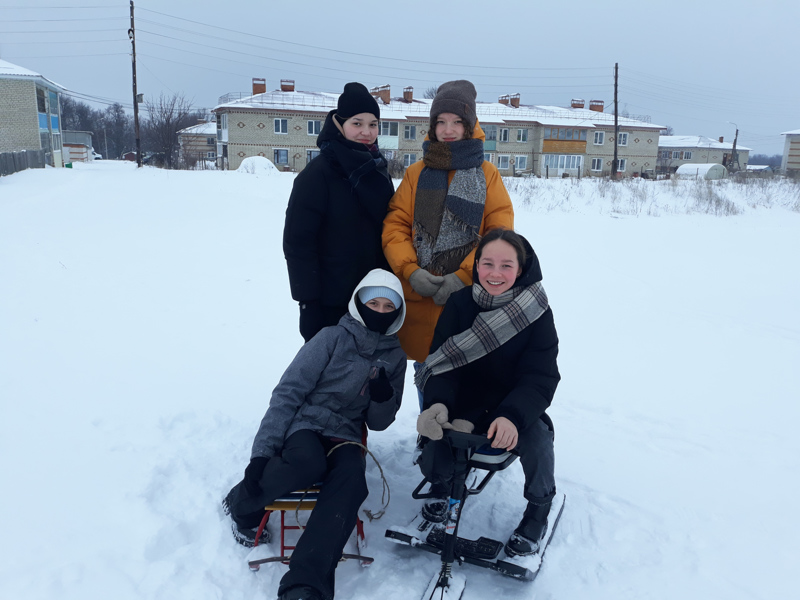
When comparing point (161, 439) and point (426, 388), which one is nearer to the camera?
point (426, 388)

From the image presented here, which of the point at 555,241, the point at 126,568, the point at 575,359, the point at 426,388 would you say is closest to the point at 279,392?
the point at 426,388

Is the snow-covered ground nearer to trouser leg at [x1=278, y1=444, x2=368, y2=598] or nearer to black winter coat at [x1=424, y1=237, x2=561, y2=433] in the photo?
trouser leg at [x1=278, y1=444, x2=368, y2=598]

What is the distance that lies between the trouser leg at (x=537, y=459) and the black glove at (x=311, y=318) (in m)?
1.26

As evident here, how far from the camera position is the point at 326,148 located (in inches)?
120

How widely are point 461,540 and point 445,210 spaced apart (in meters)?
1.70

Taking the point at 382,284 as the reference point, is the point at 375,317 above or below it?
below

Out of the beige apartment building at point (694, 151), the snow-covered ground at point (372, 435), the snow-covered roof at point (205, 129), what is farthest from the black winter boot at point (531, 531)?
the beige apartment building at point (694, 151)

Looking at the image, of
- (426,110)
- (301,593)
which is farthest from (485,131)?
(301,593)

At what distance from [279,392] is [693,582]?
216 centimetres

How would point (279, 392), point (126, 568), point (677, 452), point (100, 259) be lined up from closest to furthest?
1. point (126, 568)
2. point (279, 392)
3. point (677, 452)
4. point (100, 259)

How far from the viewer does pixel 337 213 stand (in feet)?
10.1

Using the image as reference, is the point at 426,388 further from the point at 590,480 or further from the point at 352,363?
the point at 590,480

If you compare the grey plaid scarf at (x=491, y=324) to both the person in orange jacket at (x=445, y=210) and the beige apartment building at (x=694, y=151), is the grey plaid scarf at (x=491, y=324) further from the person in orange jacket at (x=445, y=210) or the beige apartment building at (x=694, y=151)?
the beige apartment building at (x=694, y=151)

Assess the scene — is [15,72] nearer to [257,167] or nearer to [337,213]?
[257,167]
